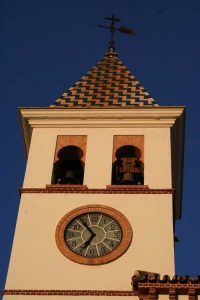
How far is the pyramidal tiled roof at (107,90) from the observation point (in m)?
24.5

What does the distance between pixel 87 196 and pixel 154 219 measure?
1.81m

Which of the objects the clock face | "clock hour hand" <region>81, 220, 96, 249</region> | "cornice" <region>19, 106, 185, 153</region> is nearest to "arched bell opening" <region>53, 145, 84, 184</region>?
"cornice" <region>19, 106, 185, 153</region>

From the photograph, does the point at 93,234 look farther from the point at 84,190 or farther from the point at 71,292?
the point at 71,292

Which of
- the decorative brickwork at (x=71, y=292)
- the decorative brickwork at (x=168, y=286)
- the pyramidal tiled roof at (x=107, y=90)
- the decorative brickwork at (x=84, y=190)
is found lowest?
the decorative brickwork at (x=168, y=286)

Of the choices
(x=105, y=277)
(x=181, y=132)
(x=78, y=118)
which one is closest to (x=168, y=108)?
(x=181, y=132)

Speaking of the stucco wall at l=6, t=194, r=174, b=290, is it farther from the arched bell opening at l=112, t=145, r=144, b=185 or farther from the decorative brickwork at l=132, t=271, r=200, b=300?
the decorative brickwork at l=132, t=271, r=200, b=300

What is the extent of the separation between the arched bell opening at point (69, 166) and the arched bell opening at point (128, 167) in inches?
35.8

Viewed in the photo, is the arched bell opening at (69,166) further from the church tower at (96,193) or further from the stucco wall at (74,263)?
the stucco wall at (74,263)

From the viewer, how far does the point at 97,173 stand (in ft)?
73.3

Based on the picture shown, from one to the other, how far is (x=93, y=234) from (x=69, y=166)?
9.88 ft

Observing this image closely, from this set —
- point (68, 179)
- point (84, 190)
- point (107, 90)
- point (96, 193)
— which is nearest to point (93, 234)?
point (96, 193)

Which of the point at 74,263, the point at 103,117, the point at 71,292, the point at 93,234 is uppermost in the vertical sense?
the point at 103,117

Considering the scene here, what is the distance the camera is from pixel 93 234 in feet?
68.0

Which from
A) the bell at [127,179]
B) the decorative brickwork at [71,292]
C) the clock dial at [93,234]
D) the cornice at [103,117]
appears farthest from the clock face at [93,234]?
the cornice at [103,117]
